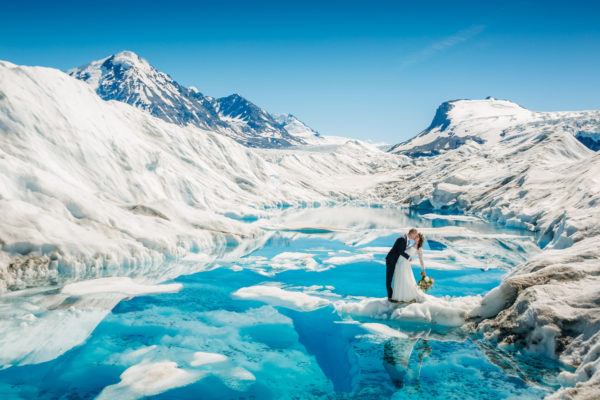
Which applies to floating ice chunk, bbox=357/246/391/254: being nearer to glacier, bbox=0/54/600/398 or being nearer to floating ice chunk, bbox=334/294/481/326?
glacier, bbox=0/54/600/398

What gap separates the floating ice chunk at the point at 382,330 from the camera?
8711 mm

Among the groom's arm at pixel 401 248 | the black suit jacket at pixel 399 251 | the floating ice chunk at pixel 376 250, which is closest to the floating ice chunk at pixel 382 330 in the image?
the black suit jacket at pixel 399 251

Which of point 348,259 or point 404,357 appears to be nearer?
point 404,357

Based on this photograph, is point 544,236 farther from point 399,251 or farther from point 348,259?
point 399,251

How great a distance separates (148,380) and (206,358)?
4.26 feet

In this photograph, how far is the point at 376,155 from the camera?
Result: 155 meters

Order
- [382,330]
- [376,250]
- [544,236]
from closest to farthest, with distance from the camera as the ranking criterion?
[382,330] < [376,250] < [544,236]

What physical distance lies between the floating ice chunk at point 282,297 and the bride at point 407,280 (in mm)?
2830

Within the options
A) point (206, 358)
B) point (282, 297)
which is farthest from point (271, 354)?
point (282, 297)

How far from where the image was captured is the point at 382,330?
355 inches

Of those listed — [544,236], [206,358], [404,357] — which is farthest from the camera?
[544,236]

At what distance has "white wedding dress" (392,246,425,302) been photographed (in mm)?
9258

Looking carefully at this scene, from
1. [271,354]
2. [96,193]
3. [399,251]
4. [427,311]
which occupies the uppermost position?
[96,193]

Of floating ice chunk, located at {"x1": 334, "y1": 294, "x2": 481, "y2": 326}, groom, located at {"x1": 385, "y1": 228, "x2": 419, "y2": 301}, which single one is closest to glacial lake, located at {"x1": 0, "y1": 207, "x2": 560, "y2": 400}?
floating ice chunk, located at {"x1": 334, "y1": 294, "x2": 481, "y2": 326}
